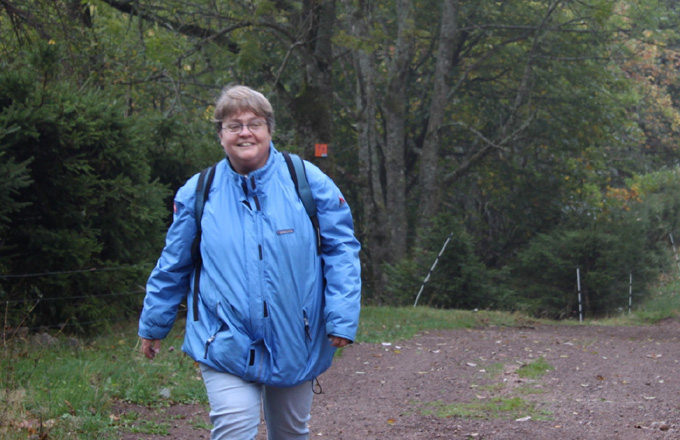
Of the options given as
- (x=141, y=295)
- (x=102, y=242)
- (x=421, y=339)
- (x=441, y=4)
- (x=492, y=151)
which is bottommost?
(x=421, y=339)

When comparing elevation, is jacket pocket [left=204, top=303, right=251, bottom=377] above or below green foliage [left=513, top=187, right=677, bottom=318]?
above

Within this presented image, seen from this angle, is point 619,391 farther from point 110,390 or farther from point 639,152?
point 639,152

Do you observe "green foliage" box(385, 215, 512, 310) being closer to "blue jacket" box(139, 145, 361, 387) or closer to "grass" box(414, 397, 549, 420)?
"grass" box(414, 397, 549, 420)

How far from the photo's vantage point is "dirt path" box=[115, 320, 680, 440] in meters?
6.05

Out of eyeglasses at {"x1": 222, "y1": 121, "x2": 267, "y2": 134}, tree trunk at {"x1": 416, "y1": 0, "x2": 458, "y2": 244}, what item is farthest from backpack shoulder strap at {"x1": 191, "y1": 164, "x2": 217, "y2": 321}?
tree trunk at {"x1": 416, "y1": 0, "x2": 458, "y2": 244}

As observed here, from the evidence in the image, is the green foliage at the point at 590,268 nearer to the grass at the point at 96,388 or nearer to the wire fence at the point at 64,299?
the grass at the point at 96,388

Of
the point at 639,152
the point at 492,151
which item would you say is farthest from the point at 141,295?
the point at 639,152

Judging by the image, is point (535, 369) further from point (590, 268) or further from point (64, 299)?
point (590, 268)

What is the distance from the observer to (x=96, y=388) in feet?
20.3

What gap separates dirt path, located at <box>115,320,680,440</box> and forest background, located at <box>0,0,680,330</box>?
3.20 meters

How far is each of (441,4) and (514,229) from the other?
6.74 meters

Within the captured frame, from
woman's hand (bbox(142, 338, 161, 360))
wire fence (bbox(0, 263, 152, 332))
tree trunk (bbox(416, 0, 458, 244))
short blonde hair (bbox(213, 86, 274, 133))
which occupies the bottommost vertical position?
wire fence (bbox(0, 263, 152, 332))

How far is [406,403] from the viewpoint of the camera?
725cm

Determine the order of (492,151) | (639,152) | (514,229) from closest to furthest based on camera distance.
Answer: (492,151) < (514,229) < (639,152)
